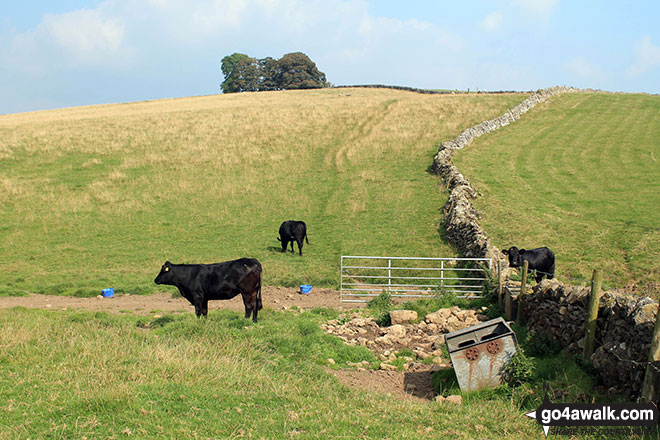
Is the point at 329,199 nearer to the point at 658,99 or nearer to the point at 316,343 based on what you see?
the point at 316,343

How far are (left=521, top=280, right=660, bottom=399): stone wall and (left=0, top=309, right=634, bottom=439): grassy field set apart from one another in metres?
0.43

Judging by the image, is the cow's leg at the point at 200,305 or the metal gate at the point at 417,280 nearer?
the cow's leg at the point at 200,305

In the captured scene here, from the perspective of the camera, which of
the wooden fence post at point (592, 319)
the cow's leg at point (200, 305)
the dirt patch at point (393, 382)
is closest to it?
the wooden fence post at point (592, 319)

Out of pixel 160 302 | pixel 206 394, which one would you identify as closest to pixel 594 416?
pixel 206 394

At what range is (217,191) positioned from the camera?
2928cm

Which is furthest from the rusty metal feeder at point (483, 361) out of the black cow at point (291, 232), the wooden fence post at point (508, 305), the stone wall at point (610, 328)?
the black cow at point (291, 232)

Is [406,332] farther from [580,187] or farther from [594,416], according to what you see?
[580,187]

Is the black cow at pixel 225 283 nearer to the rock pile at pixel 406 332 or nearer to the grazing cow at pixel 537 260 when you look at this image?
the rock pile at pixel 406 332

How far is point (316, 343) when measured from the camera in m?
10.5

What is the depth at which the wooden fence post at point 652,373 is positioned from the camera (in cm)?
616

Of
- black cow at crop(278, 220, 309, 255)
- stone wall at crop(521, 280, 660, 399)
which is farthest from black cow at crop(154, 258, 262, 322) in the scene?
black cow at crop(278, 220, 309, 255)

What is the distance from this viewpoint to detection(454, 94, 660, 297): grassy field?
1697 centimetres

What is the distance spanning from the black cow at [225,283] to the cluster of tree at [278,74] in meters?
86.2

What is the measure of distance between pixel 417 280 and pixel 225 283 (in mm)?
6958
